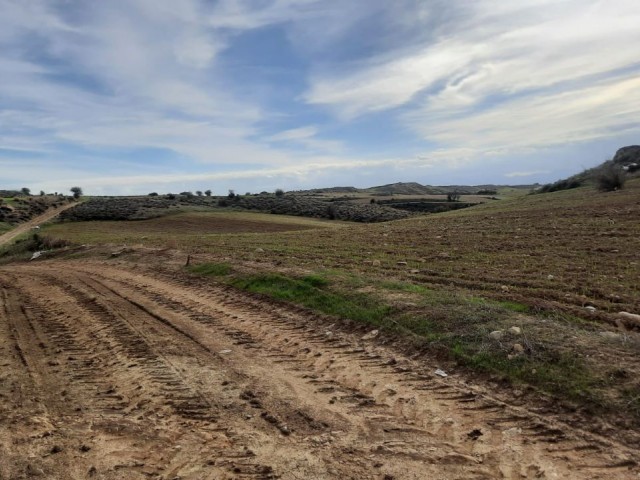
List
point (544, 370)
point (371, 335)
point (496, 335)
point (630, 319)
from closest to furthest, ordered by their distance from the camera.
A: 1. point (544, 370)
2. point (496, 335)
3. point (630, 319)
4. point (371, 335)

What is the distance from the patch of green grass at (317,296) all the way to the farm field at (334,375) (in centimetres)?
5

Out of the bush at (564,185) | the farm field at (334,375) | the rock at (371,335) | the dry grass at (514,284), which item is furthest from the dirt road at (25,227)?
the bush at (564,185)

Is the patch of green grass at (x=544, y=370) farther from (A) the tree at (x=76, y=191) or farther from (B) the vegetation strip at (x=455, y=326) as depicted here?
(A) the tree at (x=76, y=191)

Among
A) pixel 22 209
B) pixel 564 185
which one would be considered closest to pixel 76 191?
pixel 22 209

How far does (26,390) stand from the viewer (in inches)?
231

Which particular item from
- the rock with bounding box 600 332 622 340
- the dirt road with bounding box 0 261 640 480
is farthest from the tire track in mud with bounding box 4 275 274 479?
the rock with bounding box 600 332 622 340

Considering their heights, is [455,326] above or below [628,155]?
below

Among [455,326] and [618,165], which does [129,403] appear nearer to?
[455,326]

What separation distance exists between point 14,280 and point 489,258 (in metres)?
15.1

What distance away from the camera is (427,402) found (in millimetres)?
5172

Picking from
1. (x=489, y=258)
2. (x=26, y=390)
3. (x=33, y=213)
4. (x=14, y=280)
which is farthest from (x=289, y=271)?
(x=33, y=213)

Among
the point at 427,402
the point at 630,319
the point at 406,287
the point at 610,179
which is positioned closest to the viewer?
the point at 427,402

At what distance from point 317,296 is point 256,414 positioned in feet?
15.5

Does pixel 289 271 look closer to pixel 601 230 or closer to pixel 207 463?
pixel 207 463
